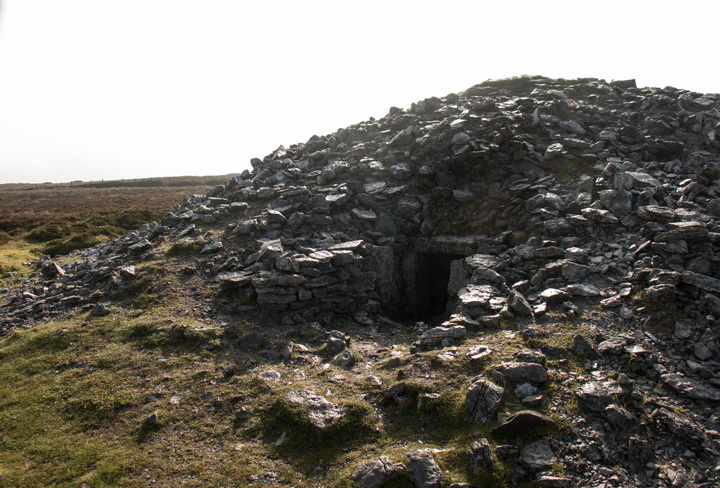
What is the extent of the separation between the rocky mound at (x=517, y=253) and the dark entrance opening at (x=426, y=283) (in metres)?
0.07

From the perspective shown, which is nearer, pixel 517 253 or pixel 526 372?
pixel 526 372

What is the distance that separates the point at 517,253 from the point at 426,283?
429 centimetres

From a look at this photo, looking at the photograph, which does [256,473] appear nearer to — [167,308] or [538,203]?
[167,308]

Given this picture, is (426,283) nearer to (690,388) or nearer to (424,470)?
(690,388)

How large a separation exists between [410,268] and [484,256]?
9.82 ft

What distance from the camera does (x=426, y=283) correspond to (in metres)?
14.5

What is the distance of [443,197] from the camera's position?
46.5 ft

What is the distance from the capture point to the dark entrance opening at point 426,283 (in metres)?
13.7

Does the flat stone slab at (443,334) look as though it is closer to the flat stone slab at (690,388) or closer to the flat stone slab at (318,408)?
the flat stone slab at (318,408)

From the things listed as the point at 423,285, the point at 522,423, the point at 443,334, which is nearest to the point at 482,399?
the point at 522,423

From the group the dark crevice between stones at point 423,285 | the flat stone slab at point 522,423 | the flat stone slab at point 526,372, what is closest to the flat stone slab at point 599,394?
the flat stone slab at point 526,372

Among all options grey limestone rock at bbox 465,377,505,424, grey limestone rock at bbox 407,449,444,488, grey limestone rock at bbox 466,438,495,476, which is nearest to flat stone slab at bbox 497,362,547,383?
grey limestone rock at bbox 465,377,505,424

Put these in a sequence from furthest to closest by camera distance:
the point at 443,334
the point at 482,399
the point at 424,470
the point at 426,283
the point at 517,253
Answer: the point at 426,283 < the point at 517,253 < the point at 443,334 < the point at 482,399 < the point at 424,470

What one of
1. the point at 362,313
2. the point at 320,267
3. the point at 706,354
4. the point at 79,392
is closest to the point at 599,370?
the point at 706,354
